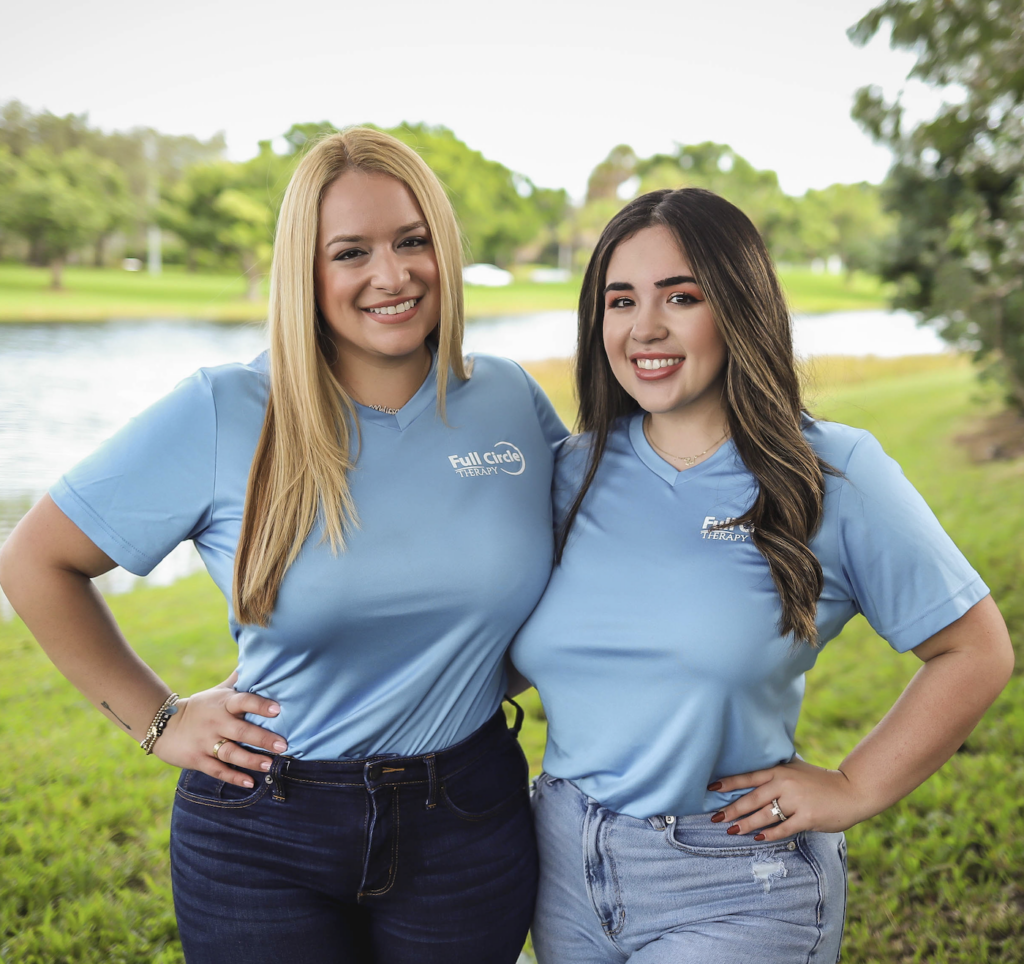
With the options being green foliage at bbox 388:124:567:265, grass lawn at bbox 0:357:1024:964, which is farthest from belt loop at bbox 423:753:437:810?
green foliage at bbox 388:124:567:265

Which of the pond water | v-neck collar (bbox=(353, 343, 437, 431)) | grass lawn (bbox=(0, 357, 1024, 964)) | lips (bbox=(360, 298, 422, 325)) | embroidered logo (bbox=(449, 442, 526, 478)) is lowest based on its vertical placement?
grass lawn (bbox=(0, 357, 1024, 964))

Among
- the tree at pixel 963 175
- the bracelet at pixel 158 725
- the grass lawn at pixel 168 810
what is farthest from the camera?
the tree at pixel 963 175

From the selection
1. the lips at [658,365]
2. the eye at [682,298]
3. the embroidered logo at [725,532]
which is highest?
the eye at [682,298]

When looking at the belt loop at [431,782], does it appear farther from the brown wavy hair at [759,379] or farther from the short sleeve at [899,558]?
the short sleeve at [899,558]

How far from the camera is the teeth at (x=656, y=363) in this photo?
1.60 m

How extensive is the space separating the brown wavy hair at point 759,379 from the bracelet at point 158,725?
2.87ft

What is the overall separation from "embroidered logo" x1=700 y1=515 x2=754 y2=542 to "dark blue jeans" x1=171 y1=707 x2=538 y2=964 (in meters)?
0.57

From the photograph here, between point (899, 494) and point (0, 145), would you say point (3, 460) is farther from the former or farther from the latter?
point (899, 494)

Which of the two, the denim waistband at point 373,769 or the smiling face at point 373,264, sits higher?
the smiling face at point 373,264

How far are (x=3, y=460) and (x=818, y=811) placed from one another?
17.9 feet

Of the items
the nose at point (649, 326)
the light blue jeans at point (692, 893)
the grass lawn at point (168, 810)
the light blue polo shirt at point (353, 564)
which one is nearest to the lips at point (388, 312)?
the light blue polo shirt at point (353, 564)

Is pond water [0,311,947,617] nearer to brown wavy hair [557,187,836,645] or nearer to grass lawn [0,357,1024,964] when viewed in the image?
grass lawn [0,357,1024,964]

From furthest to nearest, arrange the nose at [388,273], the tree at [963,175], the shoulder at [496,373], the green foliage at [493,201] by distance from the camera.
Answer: the green foliage at [493,201]
the tree at [963,175]
the shoulder at [496,373]
the nose at [388,273]

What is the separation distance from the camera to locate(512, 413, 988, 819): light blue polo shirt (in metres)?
1.44
